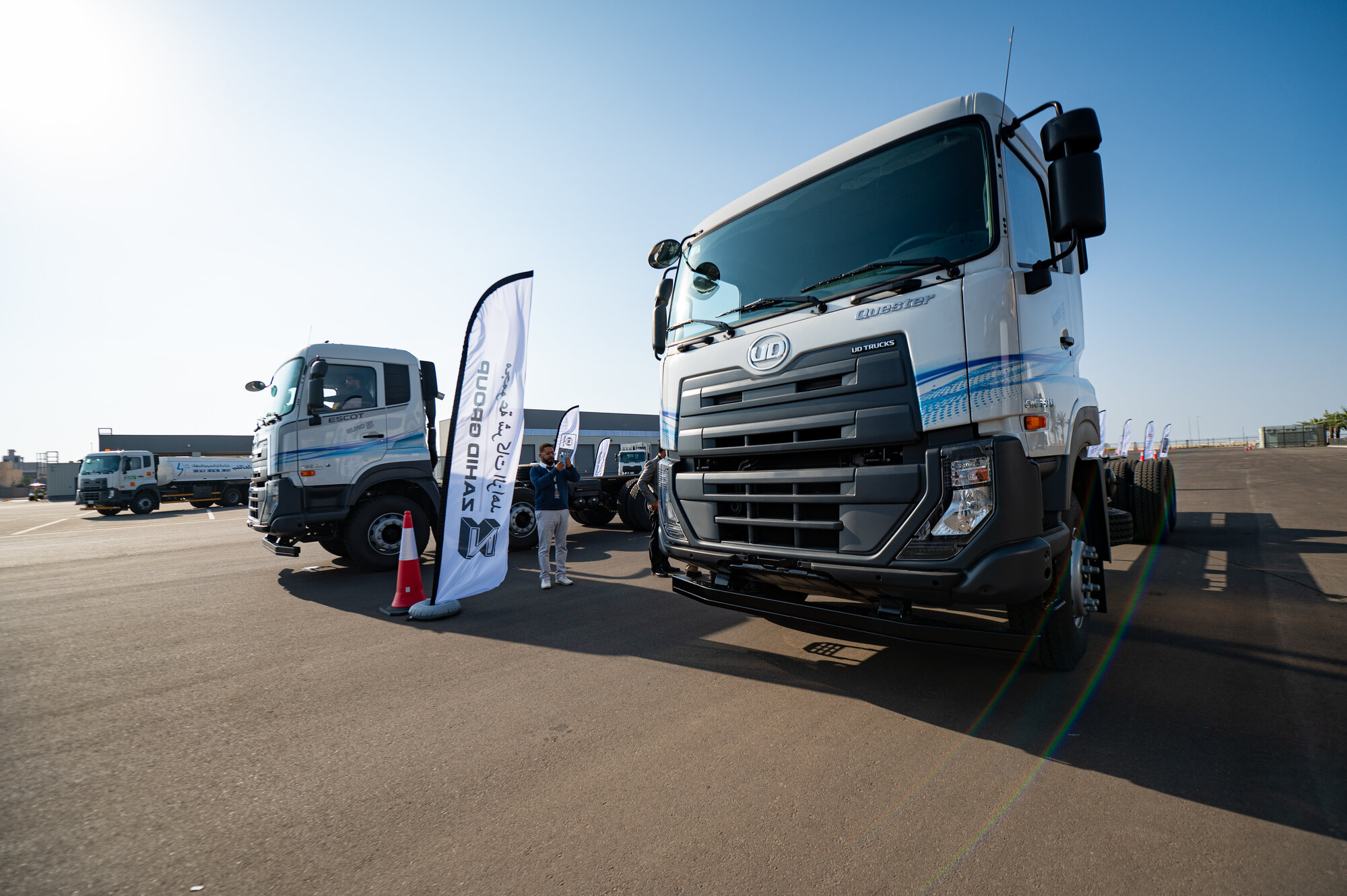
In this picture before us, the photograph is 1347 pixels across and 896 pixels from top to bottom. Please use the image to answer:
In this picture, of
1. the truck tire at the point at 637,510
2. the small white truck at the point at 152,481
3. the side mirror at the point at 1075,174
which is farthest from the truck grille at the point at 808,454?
the small white truck at the point at 152,481

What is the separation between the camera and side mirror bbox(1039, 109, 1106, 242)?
268 cm

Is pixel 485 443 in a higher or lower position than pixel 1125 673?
higher

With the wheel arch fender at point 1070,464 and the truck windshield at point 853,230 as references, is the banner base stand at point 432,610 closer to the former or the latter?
the truck windshield at point 853,230

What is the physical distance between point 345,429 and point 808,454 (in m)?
6.66

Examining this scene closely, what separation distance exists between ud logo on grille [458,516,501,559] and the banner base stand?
1.52 feet

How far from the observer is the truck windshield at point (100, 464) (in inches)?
875

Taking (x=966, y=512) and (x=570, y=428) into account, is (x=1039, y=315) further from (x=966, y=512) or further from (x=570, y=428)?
(x=570, y=428)

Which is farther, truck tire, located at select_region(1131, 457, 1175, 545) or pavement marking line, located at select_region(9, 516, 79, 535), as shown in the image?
pavement marking line, located at select_region(9, 516, 79, 535)

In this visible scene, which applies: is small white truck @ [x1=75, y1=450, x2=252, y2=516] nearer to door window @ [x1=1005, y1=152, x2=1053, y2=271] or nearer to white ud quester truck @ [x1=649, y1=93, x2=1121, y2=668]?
white ud quester truck @ [x1=649, y1=93, x2=1121, y2=668]

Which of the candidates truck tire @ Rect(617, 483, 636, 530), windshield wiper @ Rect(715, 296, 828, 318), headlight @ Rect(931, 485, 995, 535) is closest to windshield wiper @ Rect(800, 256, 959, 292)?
windshield wiper @ Rect(715, 296, 828, 318)

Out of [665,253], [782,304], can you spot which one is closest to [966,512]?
[782,304]

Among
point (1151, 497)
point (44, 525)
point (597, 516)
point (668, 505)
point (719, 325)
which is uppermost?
point (719, 325)

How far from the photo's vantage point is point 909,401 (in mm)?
2799

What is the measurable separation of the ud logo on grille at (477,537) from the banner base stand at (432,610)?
0.46m
